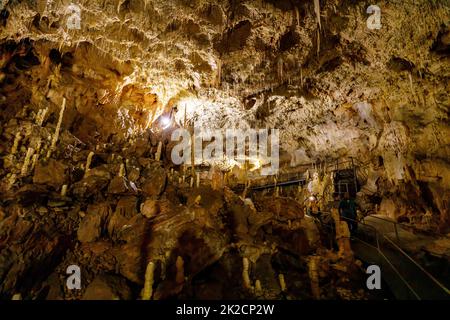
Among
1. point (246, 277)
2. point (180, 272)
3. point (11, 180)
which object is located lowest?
Answer: point (246, 277)

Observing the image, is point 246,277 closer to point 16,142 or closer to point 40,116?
point 16,142

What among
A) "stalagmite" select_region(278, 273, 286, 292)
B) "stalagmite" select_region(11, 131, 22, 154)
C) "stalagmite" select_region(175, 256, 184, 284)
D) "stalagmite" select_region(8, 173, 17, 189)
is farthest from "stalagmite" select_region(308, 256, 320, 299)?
"stalagmite" select_region(11, 131, 22, 154)

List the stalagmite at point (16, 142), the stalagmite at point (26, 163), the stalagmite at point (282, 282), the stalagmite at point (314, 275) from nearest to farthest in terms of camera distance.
→ the stalagmite at point (314, 275), the stalagmite at point (282, 282), the stalagmite at point (26, 163), the stalagmite at point (16, 142)

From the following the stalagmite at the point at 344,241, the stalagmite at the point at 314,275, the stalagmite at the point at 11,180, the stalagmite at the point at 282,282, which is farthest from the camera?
the stalagmite at the point at 11,180

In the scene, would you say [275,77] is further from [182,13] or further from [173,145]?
[173,145]

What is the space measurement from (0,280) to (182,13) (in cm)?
802

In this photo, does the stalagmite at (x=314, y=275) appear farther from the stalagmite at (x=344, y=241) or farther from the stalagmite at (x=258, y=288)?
the stalagmite at (x=258, y=288)

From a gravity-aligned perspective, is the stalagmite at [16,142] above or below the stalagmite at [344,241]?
above

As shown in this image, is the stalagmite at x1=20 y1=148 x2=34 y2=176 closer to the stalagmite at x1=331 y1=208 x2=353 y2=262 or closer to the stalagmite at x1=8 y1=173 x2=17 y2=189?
the stalagmite at x1=8 y1=173 x2=17 y2=189

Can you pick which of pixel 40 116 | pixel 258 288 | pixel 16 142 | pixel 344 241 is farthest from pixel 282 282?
pixel 40 116

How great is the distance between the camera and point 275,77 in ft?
31.0

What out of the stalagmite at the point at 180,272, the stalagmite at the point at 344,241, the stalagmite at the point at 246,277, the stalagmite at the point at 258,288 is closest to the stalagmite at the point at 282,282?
the stalagmite at the point at 258,288

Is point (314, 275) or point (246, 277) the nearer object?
point (246, 277)

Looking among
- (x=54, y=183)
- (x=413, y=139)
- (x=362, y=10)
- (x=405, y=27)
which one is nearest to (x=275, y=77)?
(x=362, y=10)
